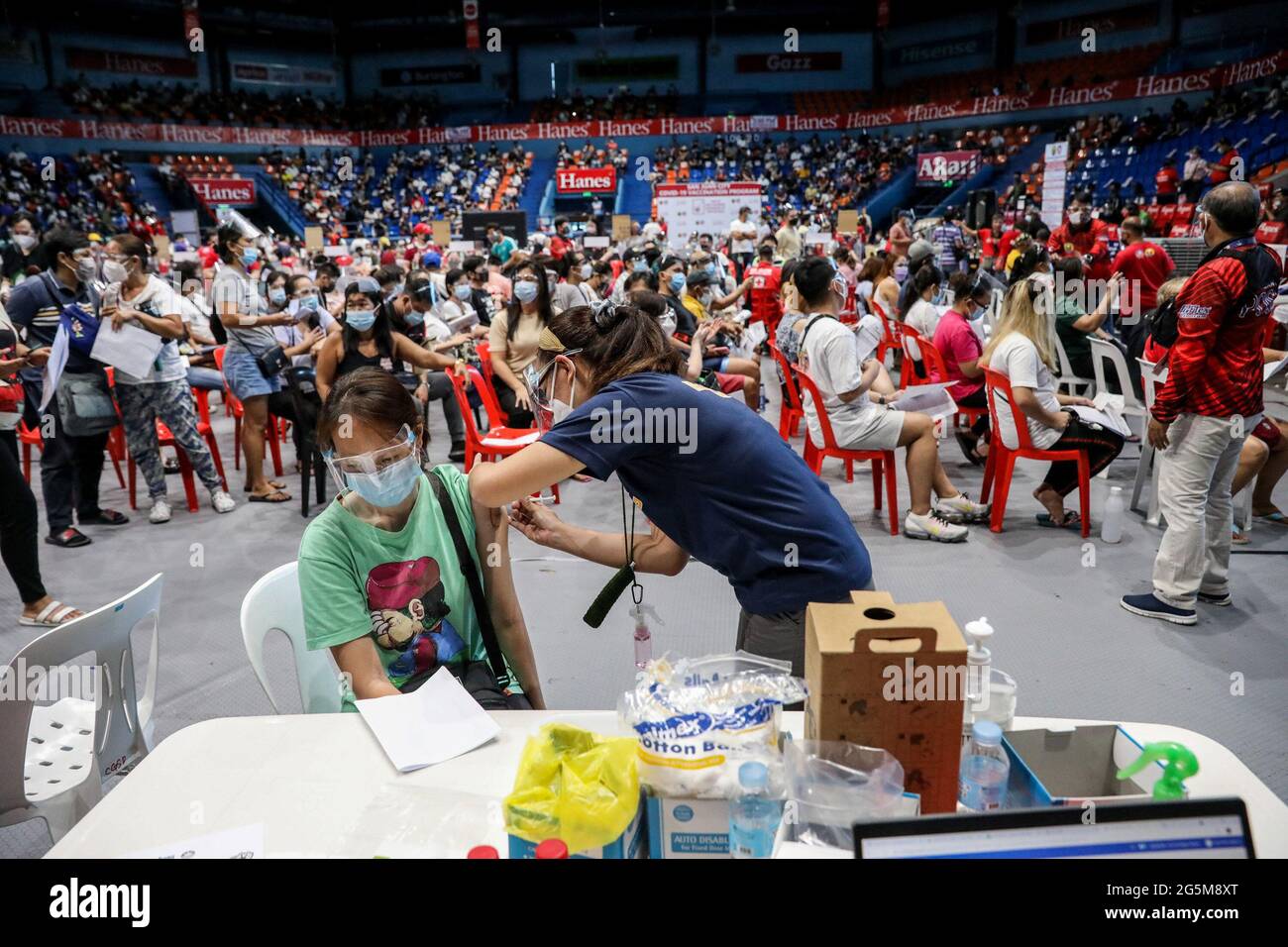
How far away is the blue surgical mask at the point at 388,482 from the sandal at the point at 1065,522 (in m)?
Answer: 3.64

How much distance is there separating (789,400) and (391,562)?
4.28 meters

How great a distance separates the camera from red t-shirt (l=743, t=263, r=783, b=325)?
8438 mm

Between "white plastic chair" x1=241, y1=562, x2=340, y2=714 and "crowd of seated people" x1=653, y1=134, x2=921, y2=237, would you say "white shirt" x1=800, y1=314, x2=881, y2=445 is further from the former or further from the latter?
"crowd of seated people" x1=653, y1=134, x2=921, y2=237

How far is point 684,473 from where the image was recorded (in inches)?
68.1

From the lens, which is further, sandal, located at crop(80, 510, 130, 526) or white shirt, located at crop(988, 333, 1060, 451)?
sandal, located at crop(80, 510, 130, 526)

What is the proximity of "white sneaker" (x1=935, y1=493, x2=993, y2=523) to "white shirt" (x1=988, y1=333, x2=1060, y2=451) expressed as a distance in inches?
15.3

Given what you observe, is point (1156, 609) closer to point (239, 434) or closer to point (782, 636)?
point (782, 636)

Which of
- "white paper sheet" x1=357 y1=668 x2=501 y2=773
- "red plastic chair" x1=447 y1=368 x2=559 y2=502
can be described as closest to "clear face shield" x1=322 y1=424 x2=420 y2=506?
"white paper sheet" x1=357 y1=668 x2=501 y2=773

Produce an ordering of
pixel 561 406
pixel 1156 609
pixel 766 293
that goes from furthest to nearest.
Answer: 1. pixel 766 293
2. pixel 1156 609
3. pixel 561 406

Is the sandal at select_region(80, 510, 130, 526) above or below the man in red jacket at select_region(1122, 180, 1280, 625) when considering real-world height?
below

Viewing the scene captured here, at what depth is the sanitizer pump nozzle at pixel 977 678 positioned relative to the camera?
1.31 metres

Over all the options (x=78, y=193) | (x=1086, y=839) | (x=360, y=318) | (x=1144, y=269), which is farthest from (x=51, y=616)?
(x=78, y=193)

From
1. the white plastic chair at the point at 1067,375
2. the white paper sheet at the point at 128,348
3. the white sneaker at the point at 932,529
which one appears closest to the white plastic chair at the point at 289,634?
the white paper sheet at the point at 128,348
